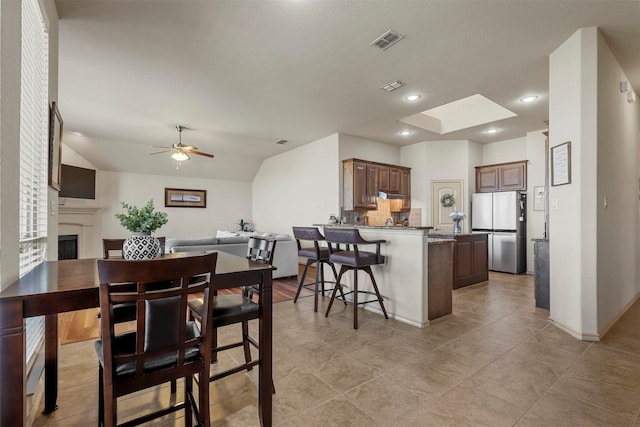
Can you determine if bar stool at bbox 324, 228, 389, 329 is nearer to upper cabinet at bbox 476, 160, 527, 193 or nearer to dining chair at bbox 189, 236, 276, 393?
dining chair at bbox 189, 236, 276, 393

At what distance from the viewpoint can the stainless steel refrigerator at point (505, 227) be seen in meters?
5.70

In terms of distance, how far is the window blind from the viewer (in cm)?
166

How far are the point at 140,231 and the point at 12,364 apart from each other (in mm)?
985

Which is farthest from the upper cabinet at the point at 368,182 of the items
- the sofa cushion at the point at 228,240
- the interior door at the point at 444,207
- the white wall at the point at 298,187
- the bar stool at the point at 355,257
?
the bar stool at the point at 355,257

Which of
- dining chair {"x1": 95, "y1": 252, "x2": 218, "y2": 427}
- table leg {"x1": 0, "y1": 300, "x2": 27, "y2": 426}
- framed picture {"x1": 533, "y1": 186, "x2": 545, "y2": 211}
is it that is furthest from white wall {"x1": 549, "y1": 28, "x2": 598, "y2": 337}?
table leg {"x1": 0, "y1": 300, "x2": 27, "y2": 426}

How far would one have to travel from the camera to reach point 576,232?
2.73 metres

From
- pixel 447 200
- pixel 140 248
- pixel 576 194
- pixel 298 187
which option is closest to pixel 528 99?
pixel 576 194

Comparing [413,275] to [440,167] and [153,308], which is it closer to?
[153,308]

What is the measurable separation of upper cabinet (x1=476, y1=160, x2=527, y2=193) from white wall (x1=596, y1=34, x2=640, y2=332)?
224 centimetres

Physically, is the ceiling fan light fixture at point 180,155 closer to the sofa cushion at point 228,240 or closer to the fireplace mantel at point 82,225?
the sofa cushion at point 228,240

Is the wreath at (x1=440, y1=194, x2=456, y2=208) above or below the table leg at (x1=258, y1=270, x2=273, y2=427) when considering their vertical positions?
above

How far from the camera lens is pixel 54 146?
226cm

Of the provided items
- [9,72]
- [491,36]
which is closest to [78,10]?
[9,72]

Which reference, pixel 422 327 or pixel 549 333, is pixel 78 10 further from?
pixel 549 333
